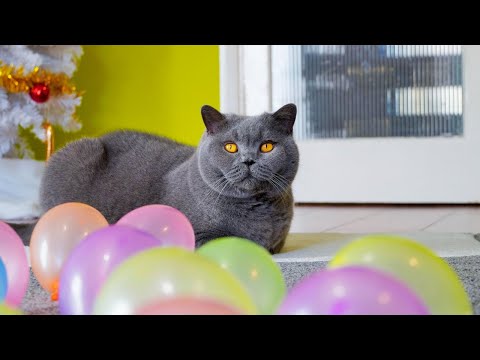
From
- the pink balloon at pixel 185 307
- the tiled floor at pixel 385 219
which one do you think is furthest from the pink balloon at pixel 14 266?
the tiled floor at pixel 385 219


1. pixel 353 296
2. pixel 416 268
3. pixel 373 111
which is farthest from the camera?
pixel 373 111

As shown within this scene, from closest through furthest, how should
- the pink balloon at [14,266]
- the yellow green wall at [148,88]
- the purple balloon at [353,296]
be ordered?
1. the purple balloon at [353,296]
2. the pink balloon at [14,266]
3. the yellow green wall at [148,88]

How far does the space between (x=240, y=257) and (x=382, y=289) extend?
1.04ft

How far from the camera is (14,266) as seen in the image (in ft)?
3.44

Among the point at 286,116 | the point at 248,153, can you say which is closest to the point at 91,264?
the point at 248,153

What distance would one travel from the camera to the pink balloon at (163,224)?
1.26m

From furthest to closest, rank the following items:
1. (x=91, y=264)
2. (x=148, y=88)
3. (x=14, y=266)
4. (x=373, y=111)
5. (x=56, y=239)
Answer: (x=148, y=88) → (x=373, y=111) → (x=56, y=239) → (x=14, y=266) → (x=91, y=264)

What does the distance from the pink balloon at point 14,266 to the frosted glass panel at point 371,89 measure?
2.51m

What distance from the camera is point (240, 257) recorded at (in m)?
0.96

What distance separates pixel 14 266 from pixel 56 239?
7.0 inches

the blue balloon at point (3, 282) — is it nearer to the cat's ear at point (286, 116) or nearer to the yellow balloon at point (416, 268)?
the yellow balloon at point (416, 268)

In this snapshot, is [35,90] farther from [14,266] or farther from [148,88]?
[14,266]
